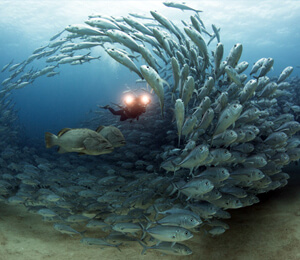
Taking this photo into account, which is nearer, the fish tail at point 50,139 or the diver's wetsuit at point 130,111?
the fish tail at point 50,139

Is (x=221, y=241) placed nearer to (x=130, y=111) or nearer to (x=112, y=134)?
(x=112, y=134)

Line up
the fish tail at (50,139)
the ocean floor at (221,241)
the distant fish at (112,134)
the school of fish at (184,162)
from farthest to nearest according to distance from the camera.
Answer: the ocean floor at (221,241) → the distant fish at (112,134) → the school of fish at (184,162) → the fish tail at (50,139)

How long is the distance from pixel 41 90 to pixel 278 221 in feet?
617

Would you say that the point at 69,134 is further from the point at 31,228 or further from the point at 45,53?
the point at 45,53

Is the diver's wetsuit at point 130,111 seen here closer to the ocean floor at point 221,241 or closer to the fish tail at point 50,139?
the fish tail at point 50,139

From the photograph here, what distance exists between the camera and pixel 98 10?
86.3 ft

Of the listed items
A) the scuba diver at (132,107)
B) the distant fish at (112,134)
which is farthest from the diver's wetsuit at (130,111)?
the distant fish at (112,134)

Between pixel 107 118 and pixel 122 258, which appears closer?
pixel 122 258

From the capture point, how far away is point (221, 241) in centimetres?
485

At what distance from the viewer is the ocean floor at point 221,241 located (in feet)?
14.4

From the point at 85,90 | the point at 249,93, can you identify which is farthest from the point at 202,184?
the point at 85,90

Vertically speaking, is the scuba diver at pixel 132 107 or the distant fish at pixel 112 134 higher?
the scuba diver at pixel 132 107

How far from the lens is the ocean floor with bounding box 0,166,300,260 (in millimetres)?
4379

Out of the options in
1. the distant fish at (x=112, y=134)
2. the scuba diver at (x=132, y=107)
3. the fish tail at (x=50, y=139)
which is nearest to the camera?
the fish tail at (x=50, y=139)
